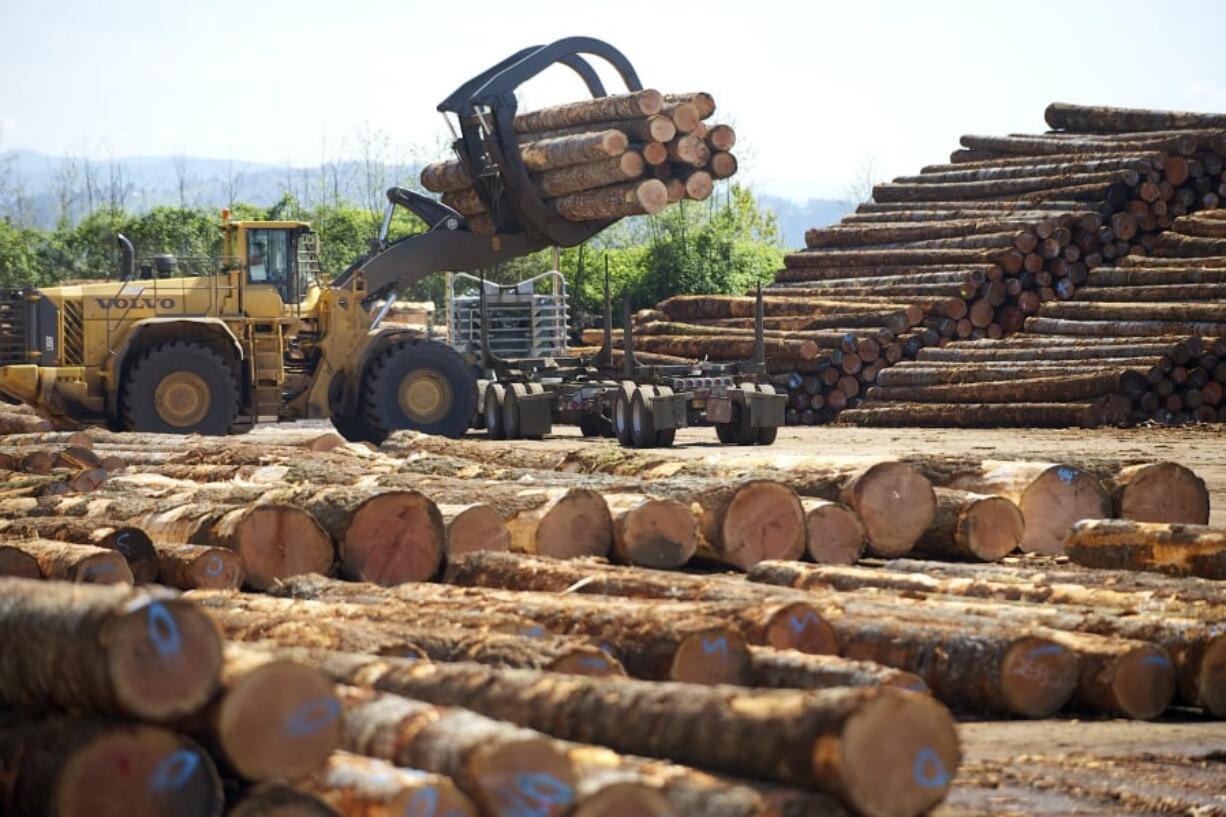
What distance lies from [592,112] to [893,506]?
11.7 m

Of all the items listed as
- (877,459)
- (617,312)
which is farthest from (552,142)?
Answer: (617,312)

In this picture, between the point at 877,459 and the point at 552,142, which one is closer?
the point at 877,459

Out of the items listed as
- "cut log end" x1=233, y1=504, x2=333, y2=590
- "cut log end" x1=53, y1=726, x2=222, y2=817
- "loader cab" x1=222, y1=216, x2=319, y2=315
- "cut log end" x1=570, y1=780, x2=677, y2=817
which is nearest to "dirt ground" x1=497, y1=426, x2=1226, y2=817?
"cut log end" x1=570, y1=780, x2=677, y2=817

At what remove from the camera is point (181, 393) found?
20422 mm

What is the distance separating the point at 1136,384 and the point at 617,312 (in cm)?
1445

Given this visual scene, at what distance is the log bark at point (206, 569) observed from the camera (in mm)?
9188

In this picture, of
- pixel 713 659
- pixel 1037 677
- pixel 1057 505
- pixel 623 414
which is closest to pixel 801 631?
pixel 713 659

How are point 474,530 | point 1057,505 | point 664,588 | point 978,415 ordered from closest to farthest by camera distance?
point 664,588, point 474,530, point 1057,505, point 978,415

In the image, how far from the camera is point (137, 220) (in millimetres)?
47781

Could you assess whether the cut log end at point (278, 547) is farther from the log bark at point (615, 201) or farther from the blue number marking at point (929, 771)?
the log bark at point (615, 201)

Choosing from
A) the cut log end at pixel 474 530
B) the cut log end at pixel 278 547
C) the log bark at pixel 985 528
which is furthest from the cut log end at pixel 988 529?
the cut log end at pixel 278 547

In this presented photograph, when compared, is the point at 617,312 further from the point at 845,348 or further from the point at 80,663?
the point at 80,663

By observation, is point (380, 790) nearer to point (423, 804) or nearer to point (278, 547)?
point (423, 804)

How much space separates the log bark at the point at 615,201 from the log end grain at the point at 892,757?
A: 53.4 feet
